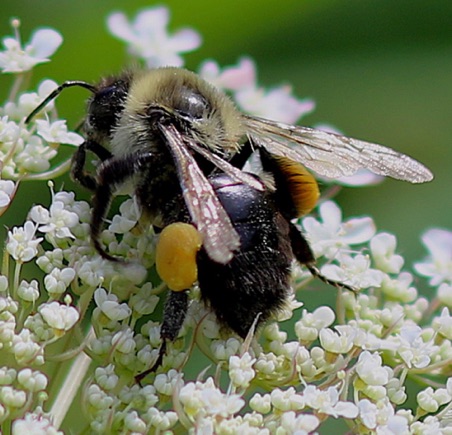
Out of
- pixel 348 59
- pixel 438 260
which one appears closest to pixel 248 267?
pixel 438 260

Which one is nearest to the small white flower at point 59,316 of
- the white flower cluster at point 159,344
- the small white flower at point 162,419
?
the white flower cluster at point 159,344

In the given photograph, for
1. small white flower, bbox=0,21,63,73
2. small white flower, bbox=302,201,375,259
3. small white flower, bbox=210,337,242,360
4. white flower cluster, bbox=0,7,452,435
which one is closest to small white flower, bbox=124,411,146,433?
white flower cluster, bbox=0,7,452,435

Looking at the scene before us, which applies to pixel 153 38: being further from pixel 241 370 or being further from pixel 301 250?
pixel 241 370

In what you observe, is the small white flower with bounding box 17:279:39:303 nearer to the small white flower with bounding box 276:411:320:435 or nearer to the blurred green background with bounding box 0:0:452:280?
the small white flower with bounding box 276:411:320:435

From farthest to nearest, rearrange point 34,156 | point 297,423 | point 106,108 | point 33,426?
point 34,156 → point 106,108 → point 297,423 → point 33,426

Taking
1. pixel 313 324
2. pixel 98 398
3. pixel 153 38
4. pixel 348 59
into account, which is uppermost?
pixel 348 59

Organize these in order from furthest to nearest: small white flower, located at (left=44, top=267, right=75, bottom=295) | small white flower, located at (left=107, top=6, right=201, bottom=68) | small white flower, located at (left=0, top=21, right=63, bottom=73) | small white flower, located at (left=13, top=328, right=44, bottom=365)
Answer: small white flower, located at (left=107, top=6, right=201, bottom=68) < small white flower, located at (left=0, top=21, right=63, bottom=73) < small white flower, located at (left=44, top=267, right=75, bottom=295) < small white flower, located at (left=13, top=328, right=44, bottom=365)

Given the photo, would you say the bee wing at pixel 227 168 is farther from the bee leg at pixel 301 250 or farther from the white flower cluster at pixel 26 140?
the white flower cluster at pixel 26 140
